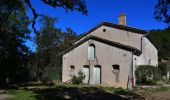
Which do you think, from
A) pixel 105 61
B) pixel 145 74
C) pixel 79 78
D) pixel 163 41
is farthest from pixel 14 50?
pixel 163 41

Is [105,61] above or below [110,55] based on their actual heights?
below

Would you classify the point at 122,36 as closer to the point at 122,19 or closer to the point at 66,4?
the point at 122,19

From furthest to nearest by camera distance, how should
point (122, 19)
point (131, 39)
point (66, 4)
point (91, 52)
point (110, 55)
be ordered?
point (122, 19) → point (131, 39) → point (91, 52) → point (110, 55) → point (66, 4)

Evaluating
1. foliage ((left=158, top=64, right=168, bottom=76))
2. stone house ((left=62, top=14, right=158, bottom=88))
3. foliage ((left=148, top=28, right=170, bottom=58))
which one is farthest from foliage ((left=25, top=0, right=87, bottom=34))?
foliage ((left=148, top=28, right=170, bottom=58))

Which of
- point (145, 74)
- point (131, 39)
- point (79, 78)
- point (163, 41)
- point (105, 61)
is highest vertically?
point (163, 41)

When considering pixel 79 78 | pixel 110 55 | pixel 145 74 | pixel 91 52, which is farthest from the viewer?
pixel 91 52

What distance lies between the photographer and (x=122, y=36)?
35.9 metres

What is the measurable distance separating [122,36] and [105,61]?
→ 5094 millimetres

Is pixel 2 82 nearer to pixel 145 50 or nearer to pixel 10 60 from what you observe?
pixel 10 60

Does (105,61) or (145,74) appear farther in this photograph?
(105,61)

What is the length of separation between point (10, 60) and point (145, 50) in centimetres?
1601

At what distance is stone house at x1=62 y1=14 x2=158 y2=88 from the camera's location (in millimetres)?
30594

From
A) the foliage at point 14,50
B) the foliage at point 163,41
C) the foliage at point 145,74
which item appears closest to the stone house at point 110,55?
the foliage at point 145,74

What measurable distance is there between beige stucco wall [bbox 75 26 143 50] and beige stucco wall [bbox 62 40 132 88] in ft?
12.6
